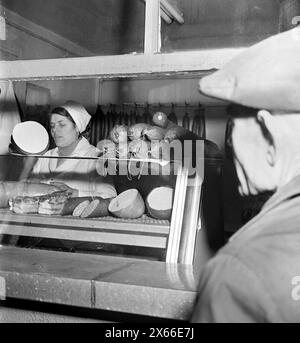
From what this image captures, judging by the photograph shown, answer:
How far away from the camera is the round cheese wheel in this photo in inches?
54.0

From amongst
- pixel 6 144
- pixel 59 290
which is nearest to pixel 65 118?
pixel 6 144

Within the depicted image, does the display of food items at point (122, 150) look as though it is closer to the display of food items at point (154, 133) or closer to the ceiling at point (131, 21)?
the display of food items at point (154, 133)

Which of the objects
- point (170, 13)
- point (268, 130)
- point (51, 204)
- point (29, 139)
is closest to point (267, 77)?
point (268, 130)

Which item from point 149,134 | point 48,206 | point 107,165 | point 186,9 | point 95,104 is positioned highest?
point 186,9

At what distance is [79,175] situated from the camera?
1.59 meters

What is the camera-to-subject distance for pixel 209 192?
122cm

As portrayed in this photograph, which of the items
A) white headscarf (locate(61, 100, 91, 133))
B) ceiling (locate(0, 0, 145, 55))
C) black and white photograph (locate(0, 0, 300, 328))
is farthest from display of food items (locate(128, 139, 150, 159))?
ceiling (locate(0, 0, 145, 55))

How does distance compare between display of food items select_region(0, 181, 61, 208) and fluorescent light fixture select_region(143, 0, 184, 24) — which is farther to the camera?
fluorescent light fixture select_region(143, 0, 184, 24)

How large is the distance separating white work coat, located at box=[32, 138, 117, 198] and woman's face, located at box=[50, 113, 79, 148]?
7 cm

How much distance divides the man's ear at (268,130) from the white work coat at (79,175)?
2.83 ft

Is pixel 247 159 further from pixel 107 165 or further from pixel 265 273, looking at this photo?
pixel 107 165

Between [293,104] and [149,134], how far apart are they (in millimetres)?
776

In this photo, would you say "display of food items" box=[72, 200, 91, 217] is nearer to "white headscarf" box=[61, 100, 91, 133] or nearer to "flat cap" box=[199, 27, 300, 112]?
"white headscarf" box=[61, 100, 91, 133]

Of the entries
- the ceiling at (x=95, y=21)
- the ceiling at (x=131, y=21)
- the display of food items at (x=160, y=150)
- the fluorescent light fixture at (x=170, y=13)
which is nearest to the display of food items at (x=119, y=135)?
the display of food items at (x=160, y=150)
